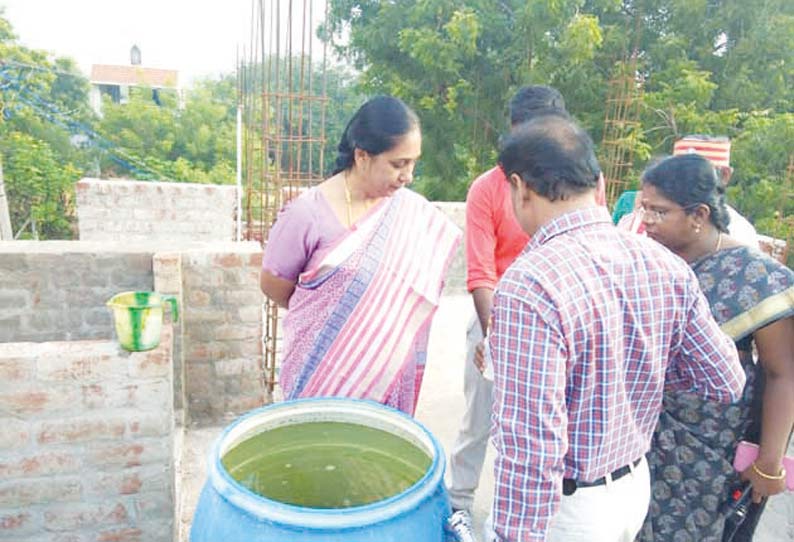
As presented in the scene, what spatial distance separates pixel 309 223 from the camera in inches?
67.1

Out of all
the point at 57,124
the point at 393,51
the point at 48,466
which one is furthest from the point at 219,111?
the point at 48,466

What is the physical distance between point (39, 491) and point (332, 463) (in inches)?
48.3

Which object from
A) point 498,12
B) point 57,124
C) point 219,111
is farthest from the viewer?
point 219,111

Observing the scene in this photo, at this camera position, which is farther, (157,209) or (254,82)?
(157,209)

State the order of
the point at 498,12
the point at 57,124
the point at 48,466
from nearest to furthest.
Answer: the point at 48,466 < the point at 498,12 < the point at 57,124

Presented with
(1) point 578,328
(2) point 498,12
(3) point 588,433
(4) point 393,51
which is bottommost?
(3) point 588,433

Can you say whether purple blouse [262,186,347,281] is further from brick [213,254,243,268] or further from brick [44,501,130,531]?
brick [213,254,243,268]

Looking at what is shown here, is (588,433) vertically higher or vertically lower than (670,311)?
lower

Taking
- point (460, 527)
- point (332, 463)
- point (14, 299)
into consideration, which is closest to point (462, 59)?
point (14, 299)

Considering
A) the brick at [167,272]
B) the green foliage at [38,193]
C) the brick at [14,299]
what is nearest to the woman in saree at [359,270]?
the brick at [167,272]

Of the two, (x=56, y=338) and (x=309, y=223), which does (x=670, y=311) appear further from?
(x=56, y=338)

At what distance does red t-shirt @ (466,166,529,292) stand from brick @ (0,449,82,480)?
1438mm

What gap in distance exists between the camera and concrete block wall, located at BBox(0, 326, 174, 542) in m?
1.84

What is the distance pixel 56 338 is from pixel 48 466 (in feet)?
5.13
